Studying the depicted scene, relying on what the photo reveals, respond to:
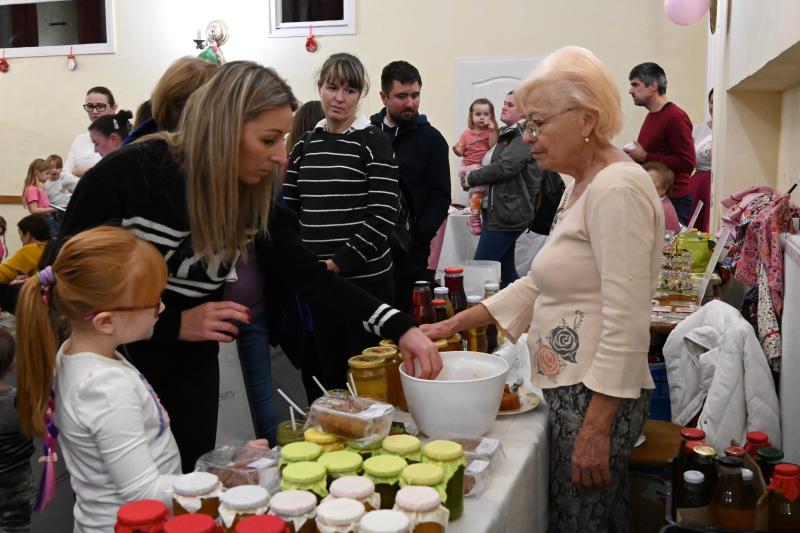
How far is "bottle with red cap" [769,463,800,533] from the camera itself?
1461 mm

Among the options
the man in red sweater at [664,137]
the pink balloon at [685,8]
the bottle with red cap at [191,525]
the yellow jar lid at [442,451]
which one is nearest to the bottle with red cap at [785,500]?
the yellow jar lid at [442,451]

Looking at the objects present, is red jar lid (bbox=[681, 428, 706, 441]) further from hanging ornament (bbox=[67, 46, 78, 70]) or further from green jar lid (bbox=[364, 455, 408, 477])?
hanging ornament (bbox=[67, 46, 78, 70])

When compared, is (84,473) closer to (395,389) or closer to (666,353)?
(395,389)

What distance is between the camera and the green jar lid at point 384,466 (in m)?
1.05

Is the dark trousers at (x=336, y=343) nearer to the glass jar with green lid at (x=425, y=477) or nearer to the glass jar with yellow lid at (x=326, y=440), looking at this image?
the glass jar with yellow lid at (x=326, y=440)

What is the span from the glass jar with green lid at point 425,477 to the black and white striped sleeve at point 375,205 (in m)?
1.57

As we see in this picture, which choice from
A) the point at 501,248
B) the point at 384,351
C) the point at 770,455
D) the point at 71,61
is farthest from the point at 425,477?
the point at 71,61

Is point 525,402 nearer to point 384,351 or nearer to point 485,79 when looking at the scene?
point 384,351

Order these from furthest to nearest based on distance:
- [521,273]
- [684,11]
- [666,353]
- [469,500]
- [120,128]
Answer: [521,273] → [684,11] → [120,128] → [666,353] → [469,500]

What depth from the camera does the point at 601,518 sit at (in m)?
1.50

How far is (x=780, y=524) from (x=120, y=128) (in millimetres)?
3047

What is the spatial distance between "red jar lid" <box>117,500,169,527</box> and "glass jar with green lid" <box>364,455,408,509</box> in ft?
0.92

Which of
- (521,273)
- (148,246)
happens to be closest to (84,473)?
(148,246)

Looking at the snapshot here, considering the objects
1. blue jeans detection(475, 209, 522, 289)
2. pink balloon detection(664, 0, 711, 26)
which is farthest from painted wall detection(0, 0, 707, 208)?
blue jeans detection(475, 209, 522, 289)
